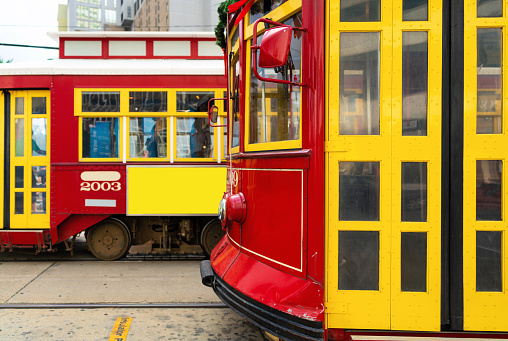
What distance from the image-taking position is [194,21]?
40750 mm

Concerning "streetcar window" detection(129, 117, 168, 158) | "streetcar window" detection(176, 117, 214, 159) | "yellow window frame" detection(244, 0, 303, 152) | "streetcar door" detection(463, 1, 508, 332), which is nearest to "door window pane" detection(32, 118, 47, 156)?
"streetcar window" detection(129, 117, 168, 158)

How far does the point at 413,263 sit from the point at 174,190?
4.37 m

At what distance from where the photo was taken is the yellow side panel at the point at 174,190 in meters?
6.38

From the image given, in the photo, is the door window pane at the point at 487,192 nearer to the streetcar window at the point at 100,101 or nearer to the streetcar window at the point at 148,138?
the streetcar window at the point at 148,138

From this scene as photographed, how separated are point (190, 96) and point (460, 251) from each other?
15.6 feet

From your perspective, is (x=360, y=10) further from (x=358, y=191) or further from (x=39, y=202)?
(x=39, y=202)

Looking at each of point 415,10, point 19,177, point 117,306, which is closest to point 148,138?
point 19,177

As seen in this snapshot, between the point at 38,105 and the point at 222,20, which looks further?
the point at 38,105

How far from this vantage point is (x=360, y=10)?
8.56ft

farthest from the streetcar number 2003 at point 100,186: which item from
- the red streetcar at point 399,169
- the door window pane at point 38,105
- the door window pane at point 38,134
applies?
the red streetcar at point 399,169

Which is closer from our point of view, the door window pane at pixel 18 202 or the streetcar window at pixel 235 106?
the streetcar window at pixel 235 106

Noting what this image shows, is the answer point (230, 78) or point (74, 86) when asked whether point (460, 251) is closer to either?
point (230, 78)

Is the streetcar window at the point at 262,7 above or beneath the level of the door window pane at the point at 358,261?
above

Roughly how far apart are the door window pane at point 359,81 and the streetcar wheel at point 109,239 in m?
4.83
